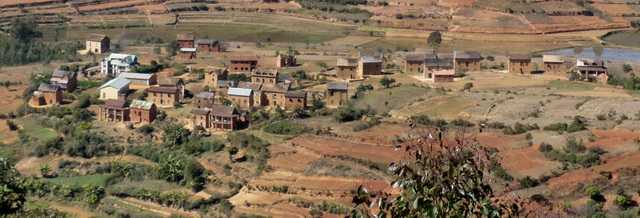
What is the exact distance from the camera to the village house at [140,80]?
1630 inches

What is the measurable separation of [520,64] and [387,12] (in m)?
20.0

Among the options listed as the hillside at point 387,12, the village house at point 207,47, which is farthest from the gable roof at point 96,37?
the village house at point 207,47

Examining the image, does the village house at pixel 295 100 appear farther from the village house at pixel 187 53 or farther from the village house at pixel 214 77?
the village house at pixel 187 53

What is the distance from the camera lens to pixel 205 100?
37.1 meters

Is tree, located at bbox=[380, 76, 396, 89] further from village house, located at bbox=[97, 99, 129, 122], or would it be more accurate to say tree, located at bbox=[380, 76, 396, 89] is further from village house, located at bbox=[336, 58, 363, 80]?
village house, located at bbox=[97, 99, 129, 122]

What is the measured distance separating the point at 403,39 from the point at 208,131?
25972 millimetres

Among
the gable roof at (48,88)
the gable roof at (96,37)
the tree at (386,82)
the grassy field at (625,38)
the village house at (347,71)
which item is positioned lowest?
the gable roof at (48,88)

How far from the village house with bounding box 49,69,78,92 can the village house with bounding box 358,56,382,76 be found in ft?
40.8

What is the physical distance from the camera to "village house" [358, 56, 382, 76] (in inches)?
1718

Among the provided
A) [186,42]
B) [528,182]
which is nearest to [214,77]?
[186,42]

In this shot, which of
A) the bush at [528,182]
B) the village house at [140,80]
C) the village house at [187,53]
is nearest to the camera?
the bush at [528,182]

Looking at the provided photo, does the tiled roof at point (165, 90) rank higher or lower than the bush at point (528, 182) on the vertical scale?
higher

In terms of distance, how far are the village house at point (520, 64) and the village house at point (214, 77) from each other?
44.1ft

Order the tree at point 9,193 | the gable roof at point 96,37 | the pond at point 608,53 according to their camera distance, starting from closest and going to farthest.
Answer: the tree at point 9,193
the pond at point 608,53
the gable roof at point 96,37
